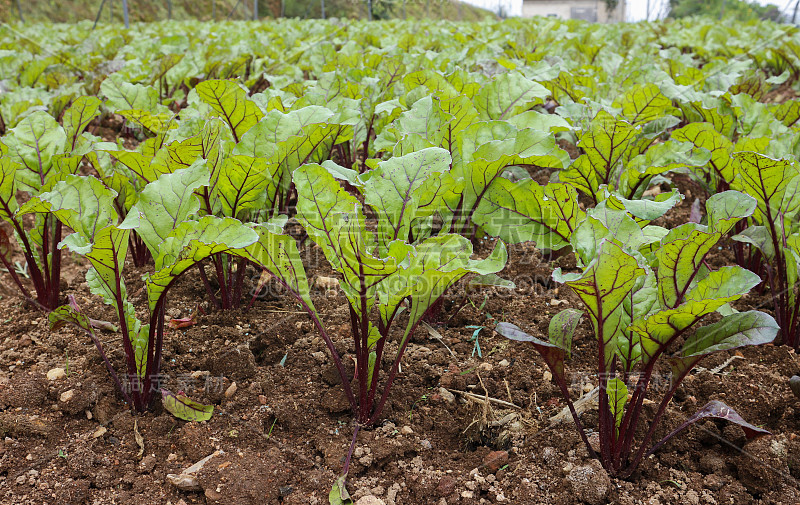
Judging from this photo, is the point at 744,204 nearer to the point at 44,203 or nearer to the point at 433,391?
the point at 433,391

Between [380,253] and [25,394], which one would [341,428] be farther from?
[25,394]

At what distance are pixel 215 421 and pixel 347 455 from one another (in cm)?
40

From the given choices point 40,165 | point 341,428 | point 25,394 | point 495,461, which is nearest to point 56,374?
point 25,394

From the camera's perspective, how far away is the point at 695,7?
107ft

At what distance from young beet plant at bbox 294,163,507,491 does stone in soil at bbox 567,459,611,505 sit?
0.51 m

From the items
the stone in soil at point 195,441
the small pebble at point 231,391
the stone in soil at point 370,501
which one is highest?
the small pebble at point 231,391

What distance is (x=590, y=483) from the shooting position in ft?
4.28

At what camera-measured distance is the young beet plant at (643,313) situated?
115cm

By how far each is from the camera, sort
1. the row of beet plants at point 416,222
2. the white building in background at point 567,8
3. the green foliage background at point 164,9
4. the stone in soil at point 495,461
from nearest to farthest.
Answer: the row of beet plants at point 416,222 < the stone in soil at point 495,461 < the green foliage background at point 164,9 < the white building in background at point 567,8

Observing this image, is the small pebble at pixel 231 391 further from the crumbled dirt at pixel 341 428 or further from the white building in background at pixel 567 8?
the white building in background at pixel 567 8

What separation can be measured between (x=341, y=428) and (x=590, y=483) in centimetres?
66

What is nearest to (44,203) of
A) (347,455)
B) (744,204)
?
(347,455)

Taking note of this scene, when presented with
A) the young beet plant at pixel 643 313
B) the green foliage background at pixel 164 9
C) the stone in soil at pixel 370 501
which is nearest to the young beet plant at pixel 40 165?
the stone in soil at pixel 370 501

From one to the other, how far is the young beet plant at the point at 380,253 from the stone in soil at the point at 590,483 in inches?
20.2
